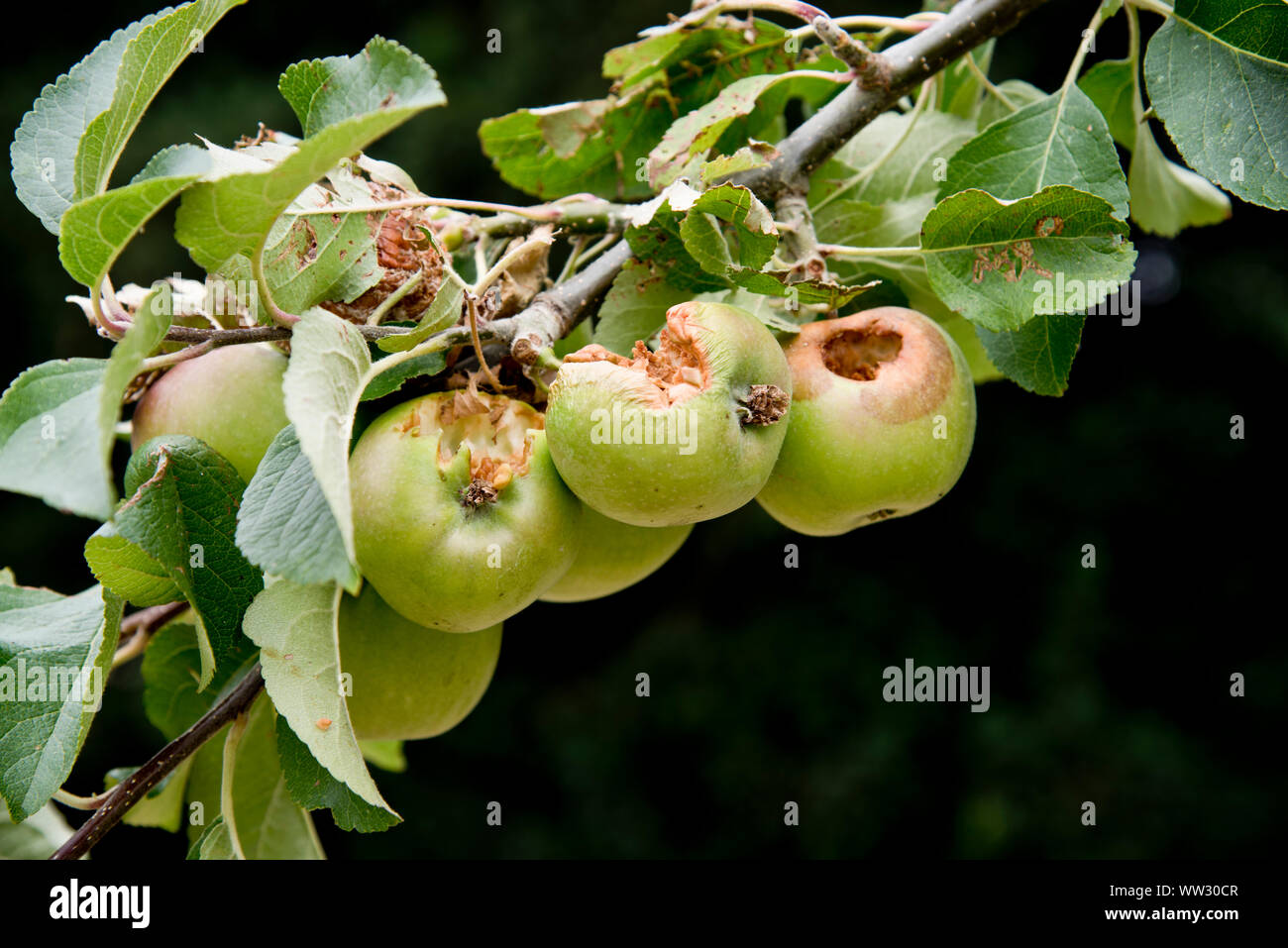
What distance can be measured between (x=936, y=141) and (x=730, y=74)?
14 cm

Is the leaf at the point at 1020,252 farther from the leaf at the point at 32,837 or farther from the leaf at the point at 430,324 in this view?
the leaf at the point at 32,837

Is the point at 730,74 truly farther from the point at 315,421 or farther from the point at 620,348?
the point at 315,421

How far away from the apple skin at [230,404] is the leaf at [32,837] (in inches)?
16.2

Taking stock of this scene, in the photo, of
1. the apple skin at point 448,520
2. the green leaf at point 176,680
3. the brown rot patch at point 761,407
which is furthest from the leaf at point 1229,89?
the green leaf at point 176,680

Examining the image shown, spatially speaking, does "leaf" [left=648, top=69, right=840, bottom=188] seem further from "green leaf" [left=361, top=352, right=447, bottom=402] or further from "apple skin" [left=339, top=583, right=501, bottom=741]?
"apple skin" [left=339, top=583, right=501, bottom=741]

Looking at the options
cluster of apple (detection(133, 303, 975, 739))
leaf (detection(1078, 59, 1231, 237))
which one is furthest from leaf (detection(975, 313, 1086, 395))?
leaf (detection(1078, 59, 1231, 237))

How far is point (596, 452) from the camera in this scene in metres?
0.46

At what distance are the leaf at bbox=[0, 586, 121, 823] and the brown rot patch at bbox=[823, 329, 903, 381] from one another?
38 centimetres

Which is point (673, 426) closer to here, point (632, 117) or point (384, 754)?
point (632, 117)

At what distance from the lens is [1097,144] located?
58cm

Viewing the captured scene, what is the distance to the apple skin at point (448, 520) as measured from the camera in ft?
1.58

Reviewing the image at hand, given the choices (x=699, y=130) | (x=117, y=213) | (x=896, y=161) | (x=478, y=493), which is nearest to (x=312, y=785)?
(x=478, y=493)

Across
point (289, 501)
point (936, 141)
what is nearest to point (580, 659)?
point (936, 141)

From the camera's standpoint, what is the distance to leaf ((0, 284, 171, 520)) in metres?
0.37
